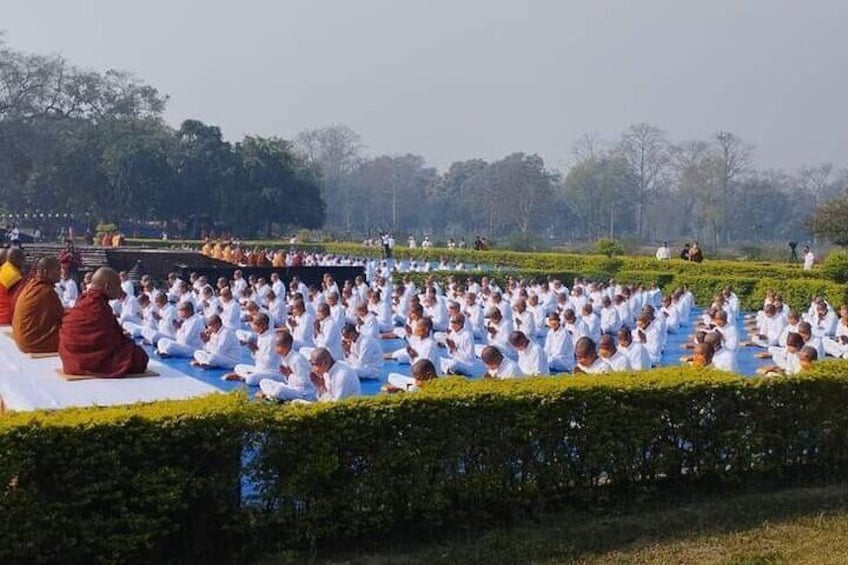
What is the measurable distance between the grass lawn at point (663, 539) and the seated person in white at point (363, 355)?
19.9 feet

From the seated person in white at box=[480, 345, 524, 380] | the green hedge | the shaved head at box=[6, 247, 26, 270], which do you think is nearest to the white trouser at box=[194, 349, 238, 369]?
the shaved head at box=[6, 247, 26, 270]

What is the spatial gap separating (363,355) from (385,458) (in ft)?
21.3

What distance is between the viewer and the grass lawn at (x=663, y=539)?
521cm

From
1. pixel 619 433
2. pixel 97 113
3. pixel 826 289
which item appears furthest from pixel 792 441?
pixel 97 113

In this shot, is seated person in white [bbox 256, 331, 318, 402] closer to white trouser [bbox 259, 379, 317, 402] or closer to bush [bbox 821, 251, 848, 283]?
white trouser [bbox 259, 379, 317, 402]

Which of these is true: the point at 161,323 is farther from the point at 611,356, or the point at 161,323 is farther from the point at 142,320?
the point at 611,356

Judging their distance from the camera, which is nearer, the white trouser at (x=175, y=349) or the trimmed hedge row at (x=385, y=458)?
the trimmed hedge row at (x=385, y=458)

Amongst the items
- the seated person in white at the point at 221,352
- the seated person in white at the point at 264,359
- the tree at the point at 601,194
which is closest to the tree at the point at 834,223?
the seated person in white at the point at 221,352

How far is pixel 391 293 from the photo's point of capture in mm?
18719

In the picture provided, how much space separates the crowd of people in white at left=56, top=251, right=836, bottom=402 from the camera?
950 centimetres

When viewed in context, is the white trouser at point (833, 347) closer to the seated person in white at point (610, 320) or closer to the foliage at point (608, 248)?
the seated person in white at point (610, 320)

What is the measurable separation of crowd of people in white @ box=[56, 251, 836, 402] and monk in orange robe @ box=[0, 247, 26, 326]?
247cm

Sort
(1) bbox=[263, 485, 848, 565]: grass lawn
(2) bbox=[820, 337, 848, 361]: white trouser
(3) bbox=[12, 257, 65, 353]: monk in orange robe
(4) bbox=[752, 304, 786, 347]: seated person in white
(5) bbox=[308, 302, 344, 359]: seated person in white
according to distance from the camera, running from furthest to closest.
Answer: (4) bbox=[752, 304, 786, 347]: seated person in white
(2) bbox=[820, 337, 848, 361]: white trouser
(5) bbox=[308, 302, 344, 359]: seated person in white
(3) bbox=[12, 257, 65, 353]: monk in orange robe
(1) bbox=[263, 485, 848, 565]: grass lawn

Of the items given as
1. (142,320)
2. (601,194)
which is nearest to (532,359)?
(142,320)
